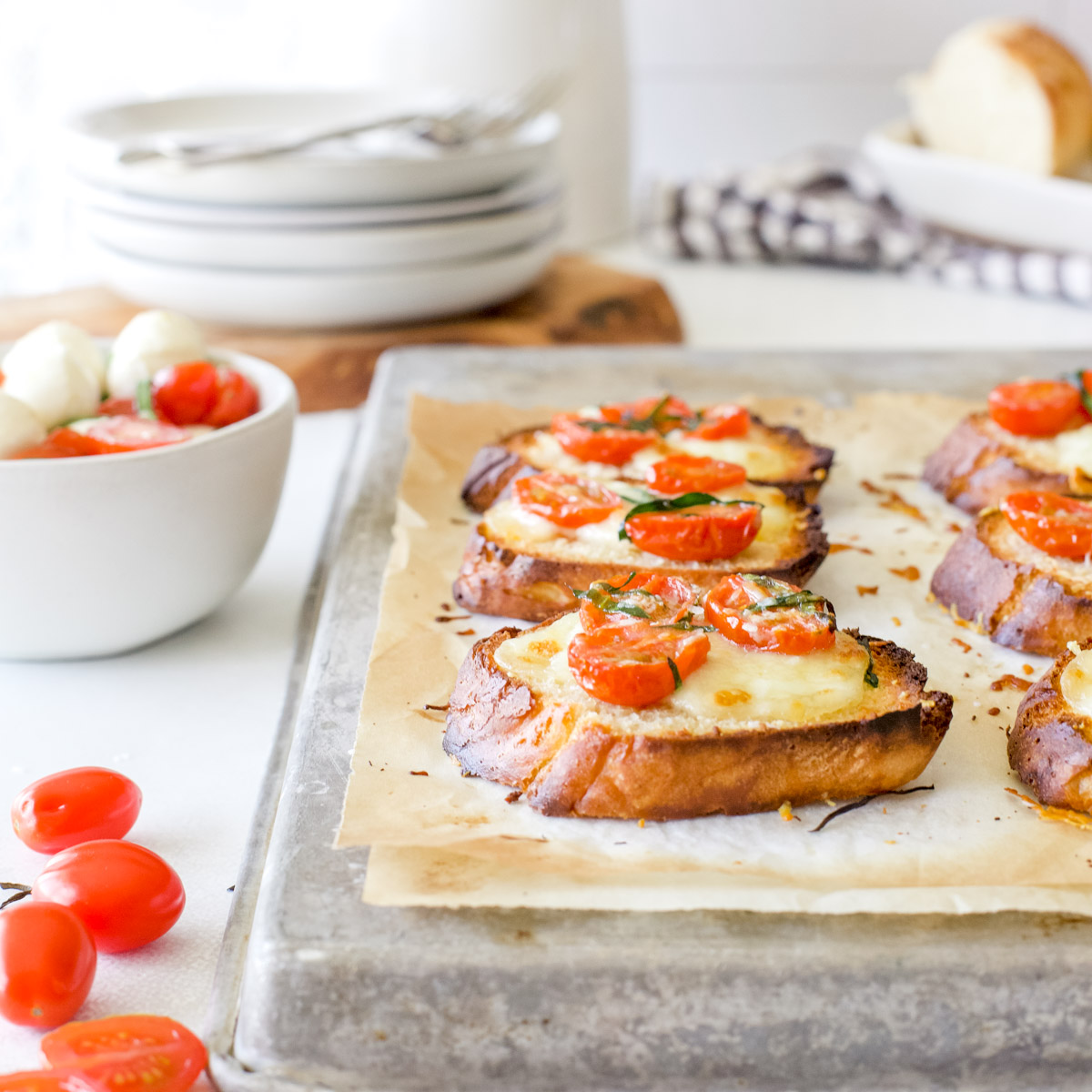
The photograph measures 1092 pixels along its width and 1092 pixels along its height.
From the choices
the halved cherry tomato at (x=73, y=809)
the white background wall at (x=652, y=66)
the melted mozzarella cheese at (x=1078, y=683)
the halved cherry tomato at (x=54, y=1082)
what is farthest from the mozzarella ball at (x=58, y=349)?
the white background wall at (x=652, y=66)

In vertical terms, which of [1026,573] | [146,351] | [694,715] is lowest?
[1026,573]

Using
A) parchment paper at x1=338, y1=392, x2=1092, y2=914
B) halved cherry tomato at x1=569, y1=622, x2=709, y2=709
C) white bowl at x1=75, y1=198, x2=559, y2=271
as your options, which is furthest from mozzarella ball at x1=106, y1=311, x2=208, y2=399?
white bowl at x1=75, y1=198, x2=559, y2=271

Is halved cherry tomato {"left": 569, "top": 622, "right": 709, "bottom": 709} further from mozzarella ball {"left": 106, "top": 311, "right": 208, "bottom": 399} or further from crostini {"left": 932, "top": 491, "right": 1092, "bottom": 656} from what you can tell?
mozzarella ball {"left": 106, "top": 311, "right": 208, "bottom": 399}

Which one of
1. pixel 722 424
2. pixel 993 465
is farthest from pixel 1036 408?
pixel 722 424

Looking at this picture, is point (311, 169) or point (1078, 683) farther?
point (311, 169)

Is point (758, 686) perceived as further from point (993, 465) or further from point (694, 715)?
point (993, 465)

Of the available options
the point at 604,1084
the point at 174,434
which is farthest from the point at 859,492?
the point at 604,1084

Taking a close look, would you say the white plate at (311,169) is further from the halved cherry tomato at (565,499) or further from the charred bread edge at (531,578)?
the charred bread edge at (531,578)
